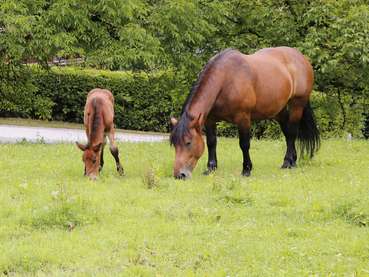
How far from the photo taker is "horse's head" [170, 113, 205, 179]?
1127cm

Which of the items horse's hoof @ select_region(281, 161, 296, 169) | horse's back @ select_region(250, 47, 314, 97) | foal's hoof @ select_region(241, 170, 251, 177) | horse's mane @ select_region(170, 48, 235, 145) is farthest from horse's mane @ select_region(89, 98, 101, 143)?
horse's hoof @ select_region(281, 161, 296, 169)

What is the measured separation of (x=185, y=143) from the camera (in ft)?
37.1

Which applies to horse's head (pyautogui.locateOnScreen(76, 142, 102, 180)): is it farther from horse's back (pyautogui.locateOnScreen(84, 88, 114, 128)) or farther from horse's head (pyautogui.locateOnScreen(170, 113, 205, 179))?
horse's head (pyautogui.locateOnScreen(170, 113, 205, 179))

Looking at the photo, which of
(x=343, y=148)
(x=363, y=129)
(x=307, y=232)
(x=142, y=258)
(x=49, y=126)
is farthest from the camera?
(x=49, y=126)

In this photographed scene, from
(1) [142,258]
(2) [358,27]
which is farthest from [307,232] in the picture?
(2) [358,27]

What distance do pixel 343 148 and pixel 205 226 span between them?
923cm

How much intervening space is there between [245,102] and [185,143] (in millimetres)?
1485

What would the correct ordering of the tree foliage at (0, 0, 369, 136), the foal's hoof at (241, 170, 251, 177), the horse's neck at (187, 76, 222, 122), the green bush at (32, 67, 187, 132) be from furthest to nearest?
1. the green bush at (32, 67, 187, 132)
2. the tree foliage at (0, 0, 369, 136)
3. the foal's hoof at (241, 170, 251, 177)
4. the horse's neck at (187, 76, 222, 122)

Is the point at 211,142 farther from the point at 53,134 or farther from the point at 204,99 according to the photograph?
the point at 53,134

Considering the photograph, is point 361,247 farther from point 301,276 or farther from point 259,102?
point 259,102

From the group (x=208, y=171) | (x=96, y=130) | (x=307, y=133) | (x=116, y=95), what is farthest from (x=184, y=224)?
(x=116, y=95)

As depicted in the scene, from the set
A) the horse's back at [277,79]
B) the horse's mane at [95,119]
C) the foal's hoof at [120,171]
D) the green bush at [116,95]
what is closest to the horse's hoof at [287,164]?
the horse's back at [277,79]

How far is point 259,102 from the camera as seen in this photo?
41.0ft

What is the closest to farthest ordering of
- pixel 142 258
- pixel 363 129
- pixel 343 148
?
pixel 142 258 < pixel 343 148 < pixel 363 129
